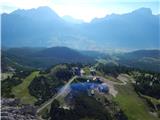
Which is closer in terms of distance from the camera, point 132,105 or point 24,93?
point 132,105

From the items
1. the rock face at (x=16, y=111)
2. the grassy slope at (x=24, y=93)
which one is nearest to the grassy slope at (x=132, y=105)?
the rock face at (x=16, y=111)

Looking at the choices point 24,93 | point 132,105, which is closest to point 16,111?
point 24,93

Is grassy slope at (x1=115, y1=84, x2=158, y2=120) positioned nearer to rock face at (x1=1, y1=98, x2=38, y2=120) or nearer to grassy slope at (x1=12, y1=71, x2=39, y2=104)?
rock face at (x1=1, y1=98, x2=38, y2=120)

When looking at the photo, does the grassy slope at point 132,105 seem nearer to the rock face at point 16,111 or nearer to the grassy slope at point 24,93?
the rock face at point 16,111

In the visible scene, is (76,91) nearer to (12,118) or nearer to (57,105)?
(57,105)

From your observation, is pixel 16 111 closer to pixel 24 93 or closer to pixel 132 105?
pixel 24 93

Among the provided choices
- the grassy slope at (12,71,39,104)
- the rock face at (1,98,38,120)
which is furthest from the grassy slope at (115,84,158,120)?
the grassy slope at (12,71,39,104)
